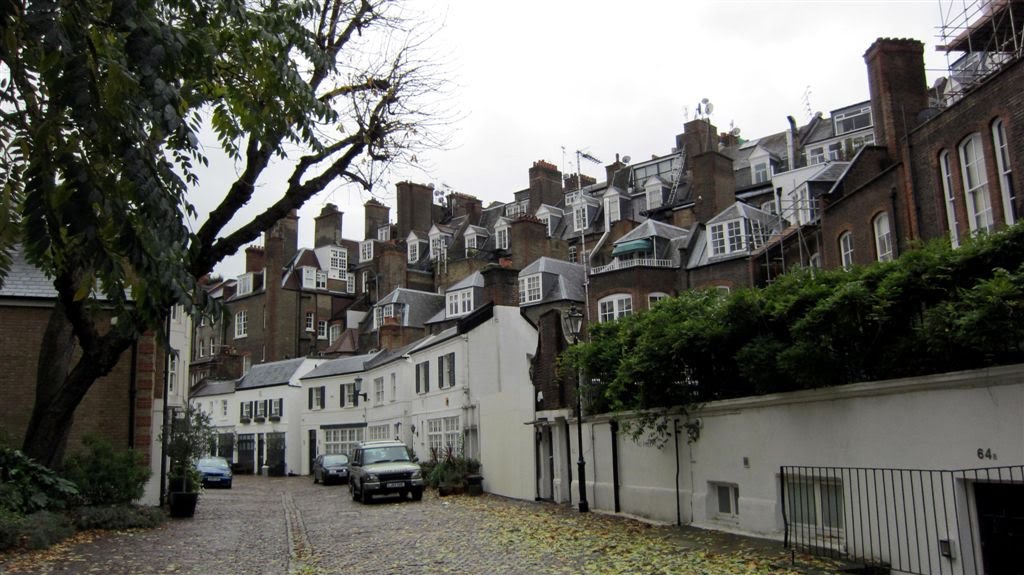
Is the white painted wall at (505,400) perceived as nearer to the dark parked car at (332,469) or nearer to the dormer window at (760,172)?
the dark parked car at (332,469)

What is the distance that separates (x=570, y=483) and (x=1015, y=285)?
49.3ft

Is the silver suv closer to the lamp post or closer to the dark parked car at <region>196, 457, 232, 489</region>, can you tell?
the lamp post

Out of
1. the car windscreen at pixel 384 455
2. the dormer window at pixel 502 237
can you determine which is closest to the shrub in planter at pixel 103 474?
the car windscreen at pixel 384 455

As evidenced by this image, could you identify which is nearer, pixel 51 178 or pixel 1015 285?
pixel 51 178

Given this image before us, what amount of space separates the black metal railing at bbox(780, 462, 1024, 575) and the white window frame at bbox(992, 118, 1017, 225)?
37.9 feet

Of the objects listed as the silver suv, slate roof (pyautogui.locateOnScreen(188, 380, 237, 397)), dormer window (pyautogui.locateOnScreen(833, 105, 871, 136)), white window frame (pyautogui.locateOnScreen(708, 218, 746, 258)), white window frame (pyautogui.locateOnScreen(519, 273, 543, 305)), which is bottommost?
the silver suv

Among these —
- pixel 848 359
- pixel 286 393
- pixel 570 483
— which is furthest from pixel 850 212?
pixel 286 393

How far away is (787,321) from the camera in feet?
42.1

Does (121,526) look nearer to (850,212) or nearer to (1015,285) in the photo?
(1015,285)

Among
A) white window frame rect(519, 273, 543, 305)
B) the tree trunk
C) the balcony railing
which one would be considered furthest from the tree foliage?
white window frame rect(519, 273, 543, 305)

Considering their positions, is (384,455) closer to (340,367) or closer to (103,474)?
(103,474)

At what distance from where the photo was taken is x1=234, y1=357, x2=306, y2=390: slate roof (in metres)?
57.1

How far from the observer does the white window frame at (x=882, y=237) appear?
85.8ft

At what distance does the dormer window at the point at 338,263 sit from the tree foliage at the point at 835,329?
5489 cm
